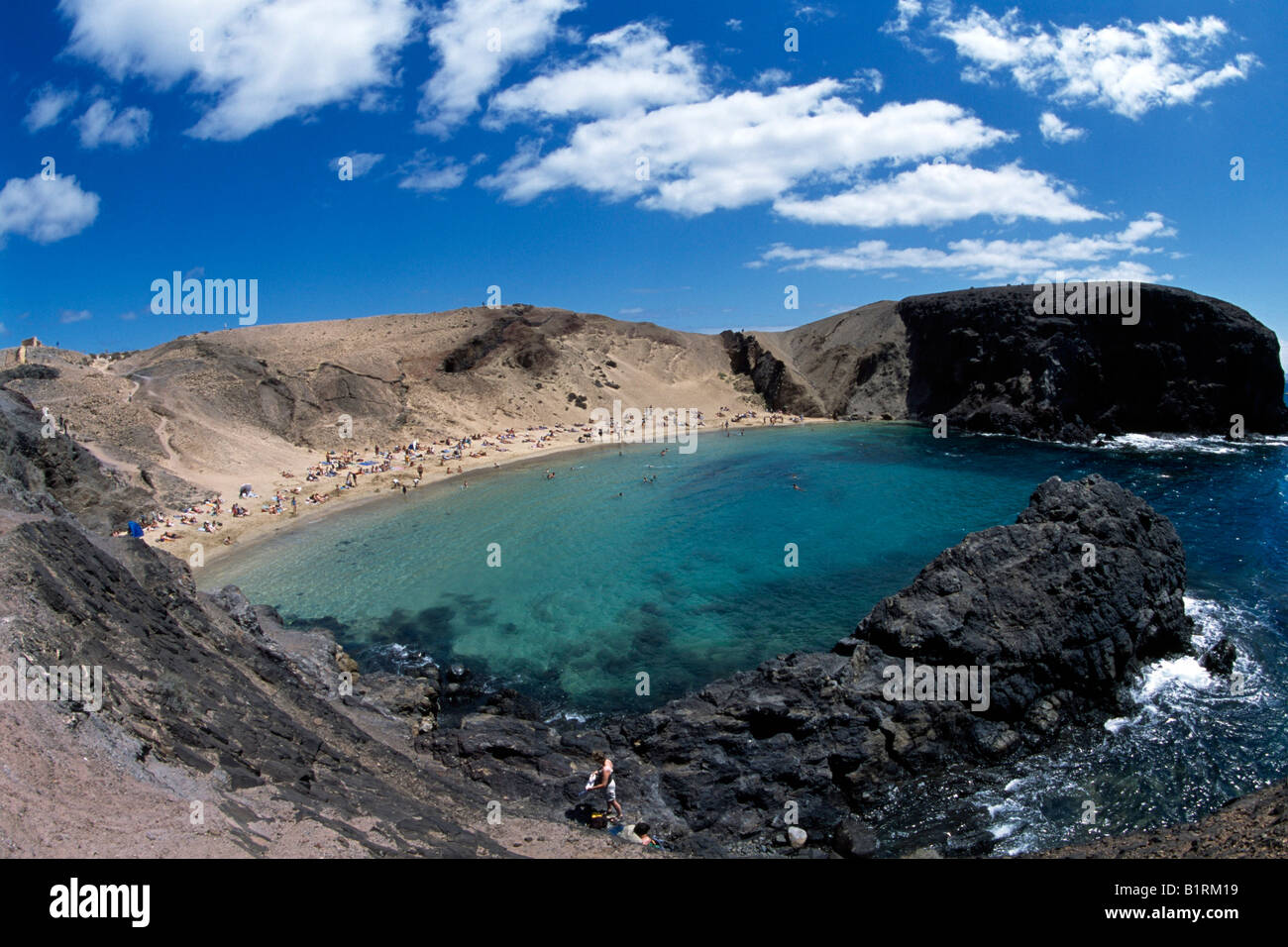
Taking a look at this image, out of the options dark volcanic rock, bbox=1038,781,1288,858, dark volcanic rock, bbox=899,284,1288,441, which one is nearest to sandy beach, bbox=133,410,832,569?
dark volcanic rock, bbox=1038,781,1288,858

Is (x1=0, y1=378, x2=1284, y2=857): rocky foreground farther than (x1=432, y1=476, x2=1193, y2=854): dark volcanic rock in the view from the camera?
No

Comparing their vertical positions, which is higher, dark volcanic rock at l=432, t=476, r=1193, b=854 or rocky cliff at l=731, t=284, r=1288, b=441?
rocky cliff at l=731, t=284, r=1288, b=441

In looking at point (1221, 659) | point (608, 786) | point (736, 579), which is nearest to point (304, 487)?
point (736, 579)

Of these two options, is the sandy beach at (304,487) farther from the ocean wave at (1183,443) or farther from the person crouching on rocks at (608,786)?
the ocean wave at (1183,443)

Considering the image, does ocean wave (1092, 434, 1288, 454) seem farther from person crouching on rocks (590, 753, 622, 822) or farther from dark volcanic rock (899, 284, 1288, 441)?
person crouching on rocks (590, 753, 622, 822)

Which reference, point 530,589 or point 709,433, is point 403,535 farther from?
point 709,433

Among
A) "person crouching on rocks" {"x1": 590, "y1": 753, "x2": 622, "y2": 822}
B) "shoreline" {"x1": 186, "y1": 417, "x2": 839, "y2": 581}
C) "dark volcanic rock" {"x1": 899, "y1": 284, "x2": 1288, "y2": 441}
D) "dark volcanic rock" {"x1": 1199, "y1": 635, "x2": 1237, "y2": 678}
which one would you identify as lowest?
"person crouching on rocks" {"x1": 590, "y1": 753, "x2": 622, "y2": 822}

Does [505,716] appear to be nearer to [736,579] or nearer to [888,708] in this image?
[888,708]

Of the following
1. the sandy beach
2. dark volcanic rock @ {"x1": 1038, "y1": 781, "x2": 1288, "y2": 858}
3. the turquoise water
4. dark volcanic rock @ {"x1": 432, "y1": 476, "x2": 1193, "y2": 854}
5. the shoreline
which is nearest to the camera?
dark volcanic rock @ {"x1": 1038, "y1": 781, "x2": 1288, "y2": 858}
